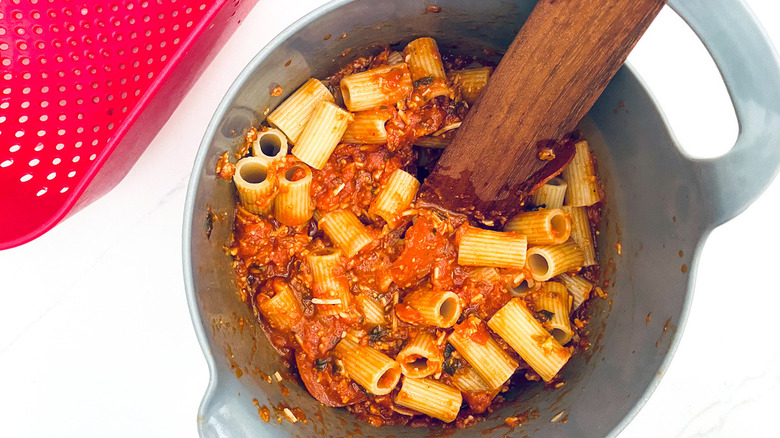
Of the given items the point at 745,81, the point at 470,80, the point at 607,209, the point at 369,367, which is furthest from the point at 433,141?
the point at 745,81

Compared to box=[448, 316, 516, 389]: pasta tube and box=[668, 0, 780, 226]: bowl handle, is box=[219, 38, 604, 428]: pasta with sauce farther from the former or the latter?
box=[668, 0, 780, 226]: bowl handle

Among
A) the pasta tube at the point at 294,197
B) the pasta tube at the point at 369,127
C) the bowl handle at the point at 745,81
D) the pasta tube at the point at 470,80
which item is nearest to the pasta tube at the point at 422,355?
the pasta tube at the point at 294,197

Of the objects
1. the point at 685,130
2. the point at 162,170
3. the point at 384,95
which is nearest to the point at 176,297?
the point at 162,170

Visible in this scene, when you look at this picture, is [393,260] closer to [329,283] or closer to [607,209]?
[329,283]

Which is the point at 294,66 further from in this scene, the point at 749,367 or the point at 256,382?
the point at 749,367

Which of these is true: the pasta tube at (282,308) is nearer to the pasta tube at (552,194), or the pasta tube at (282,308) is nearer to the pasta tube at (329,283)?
the pasta tube at (329,283)
